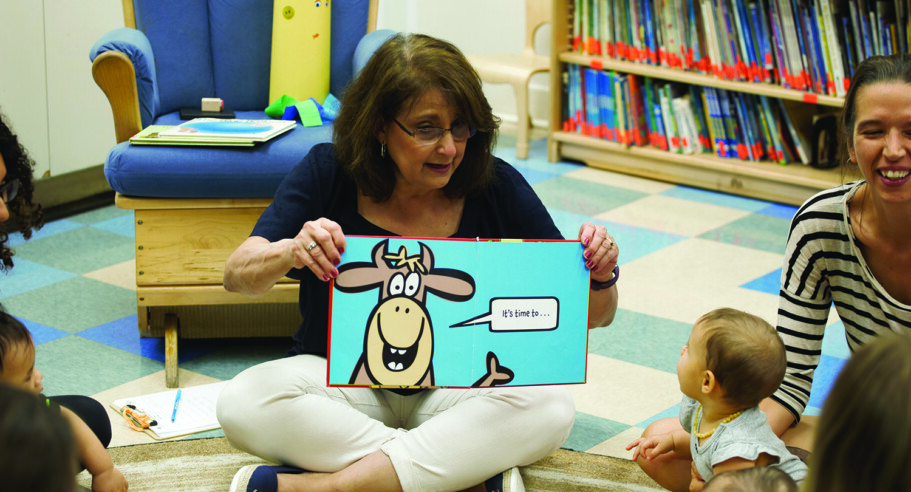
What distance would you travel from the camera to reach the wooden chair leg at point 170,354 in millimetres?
2295

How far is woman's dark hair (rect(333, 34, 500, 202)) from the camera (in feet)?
5.40

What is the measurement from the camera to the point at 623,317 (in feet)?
9.16

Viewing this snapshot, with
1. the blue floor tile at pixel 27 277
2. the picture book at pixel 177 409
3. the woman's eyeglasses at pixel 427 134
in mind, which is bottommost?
the picture book at pixel 177 409

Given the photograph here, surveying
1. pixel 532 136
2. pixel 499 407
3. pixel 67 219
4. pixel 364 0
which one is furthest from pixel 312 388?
pixel 532 136

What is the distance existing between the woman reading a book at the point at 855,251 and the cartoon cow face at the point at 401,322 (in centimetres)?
51

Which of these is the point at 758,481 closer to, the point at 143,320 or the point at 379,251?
the point at 379,251

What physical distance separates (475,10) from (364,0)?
6.99ft

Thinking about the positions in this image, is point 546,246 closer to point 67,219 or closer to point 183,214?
point 183,214

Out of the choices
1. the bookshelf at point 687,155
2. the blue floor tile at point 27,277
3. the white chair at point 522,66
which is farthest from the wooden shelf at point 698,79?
the blue floor tile at point 27,277

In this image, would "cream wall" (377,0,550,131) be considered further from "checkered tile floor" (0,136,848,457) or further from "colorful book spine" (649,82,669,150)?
"checkered tile floor" (0,136,848,457)

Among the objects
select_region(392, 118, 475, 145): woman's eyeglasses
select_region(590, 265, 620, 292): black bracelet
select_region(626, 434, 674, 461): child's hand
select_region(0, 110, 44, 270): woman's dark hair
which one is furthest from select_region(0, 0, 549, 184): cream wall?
select_region(626, 434, 674, 461): child's hand

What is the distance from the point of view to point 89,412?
1.77m

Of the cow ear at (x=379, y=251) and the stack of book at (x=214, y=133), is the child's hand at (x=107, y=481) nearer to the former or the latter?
the cow ear at (x=379, y=251)

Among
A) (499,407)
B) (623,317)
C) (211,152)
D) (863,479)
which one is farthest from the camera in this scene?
(623,317)
